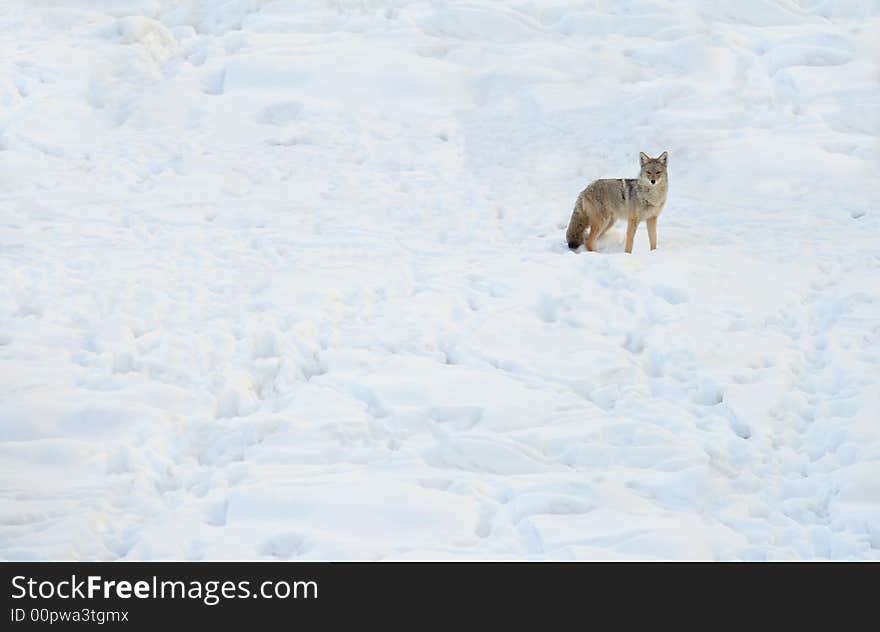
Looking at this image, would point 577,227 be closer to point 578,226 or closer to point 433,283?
point 578,226

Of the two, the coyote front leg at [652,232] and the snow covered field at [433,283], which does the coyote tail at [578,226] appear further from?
the coyote front leg at [652,232]

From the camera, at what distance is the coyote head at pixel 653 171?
11273 millimetres

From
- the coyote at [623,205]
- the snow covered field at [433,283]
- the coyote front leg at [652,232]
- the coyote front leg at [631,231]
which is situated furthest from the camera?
the coyote front leg at [652,232]

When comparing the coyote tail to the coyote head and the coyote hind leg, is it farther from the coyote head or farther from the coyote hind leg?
the coyote head

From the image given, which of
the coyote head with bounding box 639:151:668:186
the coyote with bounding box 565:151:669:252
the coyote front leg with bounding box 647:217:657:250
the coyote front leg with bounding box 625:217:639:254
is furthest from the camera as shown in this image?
the coyote front leg with bounding box 647:217:657:250

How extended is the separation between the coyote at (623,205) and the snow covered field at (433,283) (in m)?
0.32

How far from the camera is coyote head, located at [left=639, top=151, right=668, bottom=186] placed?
11273mm

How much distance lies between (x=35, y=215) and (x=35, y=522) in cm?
654

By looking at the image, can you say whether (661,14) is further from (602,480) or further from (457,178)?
(602,480)

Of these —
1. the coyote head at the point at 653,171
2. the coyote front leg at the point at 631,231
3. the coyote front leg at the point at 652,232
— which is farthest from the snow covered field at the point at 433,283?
the coyote head at the point at 653,171

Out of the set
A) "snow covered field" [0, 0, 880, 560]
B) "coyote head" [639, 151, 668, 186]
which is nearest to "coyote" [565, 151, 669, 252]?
"coyote head" [639, 151, 668, 186]

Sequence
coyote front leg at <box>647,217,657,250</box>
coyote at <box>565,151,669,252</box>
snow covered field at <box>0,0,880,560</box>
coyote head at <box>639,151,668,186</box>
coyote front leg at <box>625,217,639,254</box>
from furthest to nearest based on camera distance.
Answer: coyote front leg at <box>647,217,657,250</box>, coyote front leg at <box>625,217,639,254</box>, coyote at <box>565,151,669,252</box>, coyote head at <box>639,151,668,186</box>, snow covered field at <box>0,0,880,560</box>

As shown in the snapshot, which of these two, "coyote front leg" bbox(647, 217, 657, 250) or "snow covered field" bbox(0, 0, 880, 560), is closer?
"snow covered field" bbox(0, 0, 880, 560)

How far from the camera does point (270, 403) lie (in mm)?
8664
